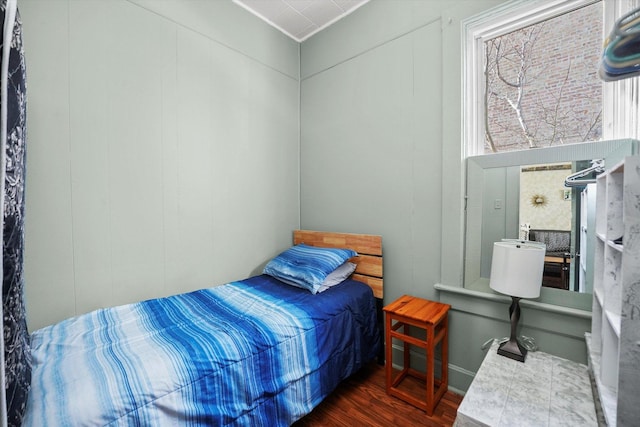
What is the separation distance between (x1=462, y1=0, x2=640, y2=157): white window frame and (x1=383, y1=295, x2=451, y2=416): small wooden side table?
1.08 meters

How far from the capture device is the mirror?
153 cm

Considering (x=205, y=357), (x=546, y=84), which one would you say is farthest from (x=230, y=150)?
(x=546, y=84)

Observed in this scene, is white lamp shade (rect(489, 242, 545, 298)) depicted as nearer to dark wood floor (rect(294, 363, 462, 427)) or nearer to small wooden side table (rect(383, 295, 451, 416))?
→ small wooden side table (rect(383, 295, 451, 416))

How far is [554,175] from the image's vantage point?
1.62 meters

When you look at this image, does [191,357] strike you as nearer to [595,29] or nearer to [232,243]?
[232,243]

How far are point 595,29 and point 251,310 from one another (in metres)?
2.54

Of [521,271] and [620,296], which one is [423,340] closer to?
[521,271]

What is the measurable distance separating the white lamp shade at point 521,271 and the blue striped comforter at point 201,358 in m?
0.94

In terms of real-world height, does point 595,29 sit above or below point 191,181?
above

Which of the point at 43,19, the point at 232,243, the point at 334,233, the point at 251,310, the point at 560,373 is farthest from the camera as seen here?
the point at 334,233

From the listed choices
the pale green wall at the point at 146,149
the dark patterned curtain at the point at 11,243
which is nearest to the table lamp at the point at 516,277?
the pale green wall at the point at 146,149

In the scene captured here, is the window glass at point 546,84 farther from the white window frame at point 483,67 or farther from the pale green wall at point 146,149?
the pale green wall at point 146,149

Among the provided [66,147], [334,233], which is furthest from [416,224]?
[66,147]

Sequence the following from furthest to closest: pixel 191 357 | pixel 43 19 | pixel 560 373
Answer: pixel 43 19 → pixel 560 373 → pixel 191 357
